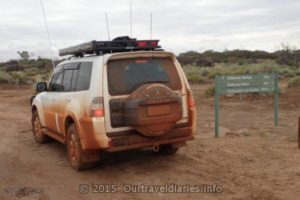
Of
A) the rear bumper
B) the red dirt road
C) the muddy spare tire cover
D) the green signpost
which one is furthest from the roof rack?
the green signpost

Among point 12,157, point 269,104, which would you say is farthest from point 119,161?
point 269,104

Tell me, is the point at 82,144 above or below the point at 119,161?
above

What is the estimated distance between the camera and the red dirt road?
6336mm

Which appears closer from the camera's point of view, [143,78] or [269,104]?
[143,78]

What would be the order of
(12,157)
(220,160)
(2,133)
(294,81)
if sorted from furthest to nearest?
→ (294,81)
(2,133)
(12,157)
(220,160)

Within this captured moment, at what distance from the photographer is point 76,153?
7.57 metres

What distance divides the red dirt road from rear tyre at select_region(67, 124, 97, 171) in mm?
121

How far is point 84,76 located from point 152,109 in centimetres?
138

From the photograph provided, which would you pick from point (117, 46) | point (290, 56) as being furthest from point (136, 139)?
point (290, 56)

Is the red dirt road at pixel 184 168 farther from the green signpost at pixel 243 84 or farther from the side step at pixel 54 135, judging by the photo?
the green signpost at pixel 243 84

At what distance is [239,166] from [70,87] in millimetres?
3277

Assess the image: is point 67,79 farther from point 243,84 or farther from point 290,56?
point 290,56

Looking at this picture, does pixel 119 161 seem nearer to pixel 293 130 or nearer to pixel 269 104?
pixel 293 130

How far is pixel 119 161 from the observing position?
8188 mm
